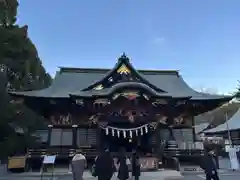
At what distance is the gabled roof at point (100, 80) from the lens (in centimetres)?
1618

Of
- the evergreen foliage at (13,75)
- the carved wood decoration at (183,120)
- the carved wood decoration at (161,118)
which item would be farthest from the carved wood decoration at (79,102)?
the carved wood decoration at (183,120)

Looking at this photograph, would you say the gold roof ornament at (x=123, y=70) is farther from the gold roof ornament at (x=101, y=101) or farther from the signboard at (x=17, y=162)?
the signboard at (x=17, y=162)

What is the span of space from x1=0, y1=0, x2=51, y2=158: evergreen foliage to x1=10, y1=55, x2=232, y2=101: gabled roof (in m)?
3.21

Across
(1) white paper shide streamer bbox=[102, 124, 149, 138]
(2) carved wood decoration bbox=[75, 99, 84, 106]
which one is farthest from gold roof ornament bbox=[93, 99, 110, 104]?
(1) white paper shide streamer bbox=[102, 124, 149, 138]

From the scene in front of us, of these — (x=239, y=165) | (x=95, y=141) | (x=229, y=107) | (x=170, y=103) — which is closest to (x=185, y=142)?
(x=170, y=103)

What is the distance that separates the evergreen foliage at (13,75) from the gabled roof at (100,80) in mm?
3215

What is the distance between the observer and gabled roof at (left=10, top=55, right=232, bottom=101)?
16.2 m

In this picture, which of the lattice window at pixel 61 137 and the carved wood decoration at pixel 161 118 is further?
the carved wood decoration at pixel 161 118

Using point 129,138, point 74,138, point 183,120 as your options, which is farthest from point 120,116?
point 183,120

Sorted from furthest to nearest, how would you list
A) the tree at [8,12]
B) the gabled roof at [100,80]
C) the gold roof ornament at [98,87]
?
1. the tree at [8,12]
2. the gold roof ornament at [98,87]
3. the gabled roof at [100,80]

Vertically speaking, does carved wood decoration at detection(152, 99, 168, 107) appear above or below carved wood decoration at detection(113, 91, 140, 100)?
below

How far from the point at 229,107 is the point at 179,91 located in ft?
89.5

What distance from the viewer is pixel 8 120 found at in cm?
1788

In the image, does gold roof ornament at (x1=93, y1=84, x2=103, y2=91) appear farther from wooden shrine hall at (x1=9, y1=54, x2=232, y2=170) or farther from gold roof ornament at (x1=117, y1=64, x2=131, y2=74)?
gold roof ornament at (x1=117, y1=64, x2=131, y2=74)
